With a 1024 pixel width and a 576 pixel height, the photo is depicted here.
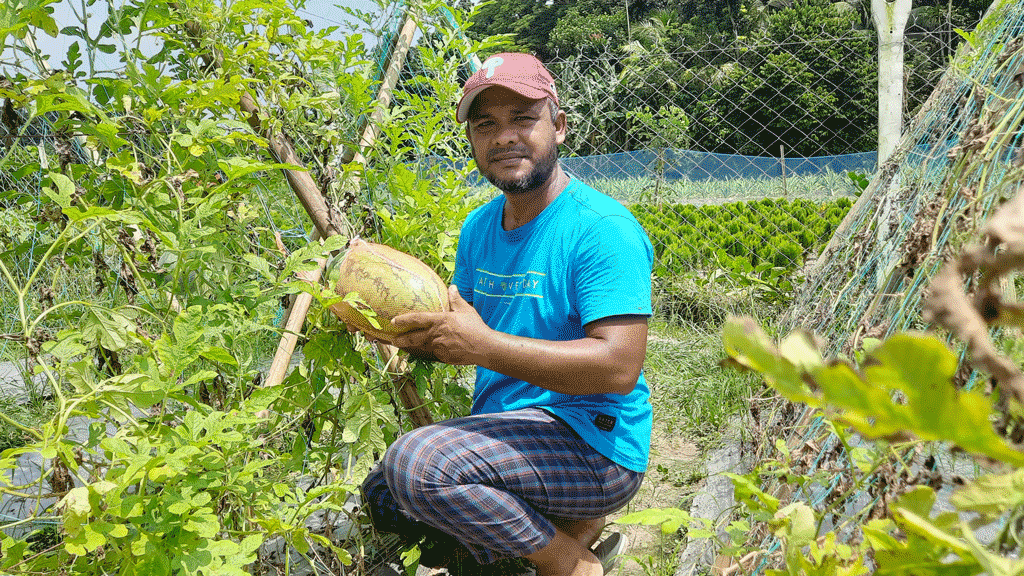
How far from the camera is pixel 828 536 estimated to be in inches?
30.9

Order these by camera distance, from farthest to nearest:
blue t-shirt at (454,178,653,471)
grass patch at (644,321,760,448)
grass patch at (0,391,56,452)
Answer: grass patch at (644,321,760,448) → grass patch at (0,391,56,452) → blue t-shirt at (454,178,653,471)

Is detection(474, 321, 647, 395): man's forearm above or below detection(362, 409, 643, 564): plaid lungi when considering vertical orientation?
above

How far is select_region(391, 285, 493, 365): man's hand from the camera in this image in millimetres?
1648

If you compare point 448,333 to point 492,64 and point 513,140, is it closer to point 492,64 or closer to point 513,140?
point 513,140

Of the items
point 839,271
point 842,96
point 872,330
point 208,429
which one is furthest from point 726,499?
point 842,96

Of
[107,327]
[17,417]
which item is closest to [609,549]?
[107,327]

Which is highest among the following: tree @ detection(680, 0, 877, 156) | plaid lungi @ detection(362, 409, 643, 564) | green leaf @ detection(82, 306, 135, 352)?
green leaf @ detection(82, 306, 135, 352)

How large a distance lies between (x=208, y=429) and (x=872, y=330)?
1106mm

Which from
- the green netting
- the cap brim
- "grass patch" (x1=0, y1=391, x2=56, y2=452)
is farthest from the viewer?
"grass patch" (x1=0, y1=391, x2=56, y2=452)

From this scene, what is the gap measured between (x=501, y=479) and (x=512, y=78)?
97cm

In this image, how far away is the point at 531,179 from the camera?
1922 mm

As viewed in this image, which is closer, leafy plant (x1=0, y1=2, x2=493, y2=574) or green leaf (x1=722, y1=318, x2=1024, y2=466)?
green leaf (x1=722, y1=318, x2=1024, y2=466)

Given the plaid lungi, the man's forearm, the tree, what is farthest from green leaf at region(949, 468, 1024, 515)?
the tree

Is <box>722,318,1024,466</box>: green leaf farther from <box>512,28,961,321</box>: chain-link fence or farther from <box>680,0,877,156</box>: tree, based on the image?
<box>680,0,877,156</box>: tree
